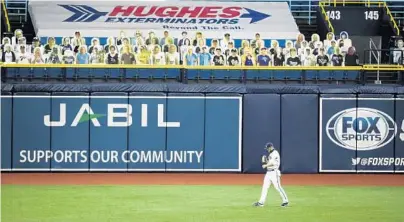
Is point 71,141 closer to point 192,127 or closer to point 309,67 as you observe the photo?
point 192,127

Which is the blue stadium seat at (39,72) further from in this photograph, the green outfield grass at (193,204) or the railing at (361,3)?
the railing at (361,3)

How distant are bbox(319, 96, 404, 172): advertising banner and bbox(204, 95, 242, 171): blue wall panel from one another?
252cm

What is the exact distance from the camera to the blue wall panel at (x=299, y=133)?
2900cm

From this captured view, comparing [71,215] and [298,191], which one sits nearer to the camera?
[71,215]

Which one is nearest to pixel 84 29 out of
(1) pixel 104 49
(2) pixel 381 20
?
(1) pixel 104 49

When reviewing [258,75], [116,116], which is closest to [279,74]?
[258,75]

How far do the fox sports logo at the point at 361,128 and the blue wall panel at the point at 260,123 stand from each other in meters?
1.67

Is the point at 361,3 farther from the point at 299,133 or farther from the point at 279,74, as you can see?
the point at 299,133

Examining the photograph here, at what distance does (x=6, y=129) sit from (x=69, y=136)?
179cm

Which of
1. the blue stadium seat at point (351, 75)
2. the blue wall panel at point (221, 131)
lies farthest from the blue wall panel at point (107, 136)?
the blue stadium seat at point (351, 75)

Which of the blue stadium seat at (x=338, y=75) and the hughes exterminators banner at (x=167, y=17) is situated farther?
the hughes exterminators banner at (x=167, y=17)

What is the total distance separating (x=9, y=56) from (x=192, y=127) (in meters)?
5.60

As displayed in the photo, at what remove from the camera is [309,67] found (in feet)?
93.0

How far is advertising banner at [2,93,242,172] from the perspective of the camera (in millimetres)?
28406
